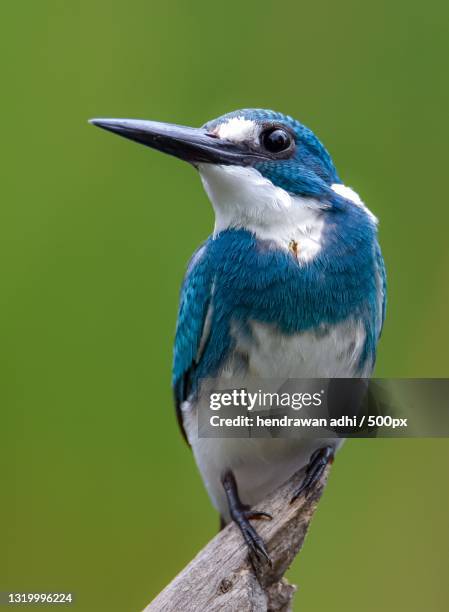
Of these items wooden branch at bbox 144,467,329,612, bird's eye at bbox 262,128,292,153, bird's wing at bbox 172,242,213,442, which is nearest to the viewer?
wooden branch at bbox 144,467,329,612

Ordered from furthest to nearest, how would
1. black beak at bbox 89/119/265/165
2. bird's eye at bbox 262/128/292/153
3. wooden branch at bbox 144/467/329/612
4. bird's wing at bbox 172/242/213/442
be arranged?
bird's wing at bbox 172/242/213/442
bird's eye at bbox 262/128/292/153
black beak at bbox 89/119/265/165
wooden branch at bbox 144/467/329/612

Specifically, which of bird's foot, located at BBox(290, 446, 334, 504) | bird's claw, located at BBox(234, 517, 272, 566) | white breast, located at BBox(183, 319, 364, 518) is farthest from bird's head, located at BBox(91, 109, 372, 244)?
bird's claw, located at BBox(234, 517, 272, 566)

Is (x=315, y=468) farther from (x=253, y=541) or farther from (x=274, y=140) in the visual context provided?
(x=274, y=140)

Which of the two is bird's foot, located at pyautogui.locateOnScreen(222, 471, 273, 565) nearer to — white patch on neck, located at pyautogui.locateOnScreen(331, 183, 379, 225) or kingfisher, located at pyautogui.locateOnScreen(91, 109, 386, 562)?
kingfisher, located at pyautogui.locateOnScreen(91, 109, 386, 562)

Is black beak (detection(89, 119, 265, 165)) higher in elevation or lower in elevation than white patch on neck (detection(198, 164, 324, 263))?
higher

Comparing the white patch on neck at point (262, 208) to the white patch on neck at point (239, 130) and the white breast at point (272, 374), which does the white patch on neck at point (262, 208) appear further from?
the white breast at point (272, 374)
